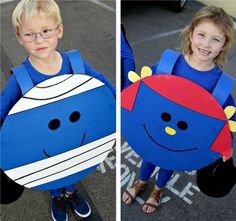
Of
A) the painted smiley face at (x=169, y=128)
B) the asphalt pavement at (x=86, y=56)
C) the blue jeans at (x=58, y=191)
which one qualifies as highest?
the painted smiley face at (x=169, y=128)

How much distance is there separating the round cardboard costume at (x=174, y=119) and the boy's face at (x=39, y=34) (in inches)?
16.3

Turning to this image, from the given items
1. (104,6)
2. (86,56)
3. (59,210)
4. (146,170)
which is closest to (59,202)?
(59,210)

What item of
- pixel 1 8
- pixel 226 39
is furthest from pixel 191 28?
→ pixel 1 8

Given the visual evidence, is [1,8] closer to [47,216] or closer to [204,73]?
[47,216]

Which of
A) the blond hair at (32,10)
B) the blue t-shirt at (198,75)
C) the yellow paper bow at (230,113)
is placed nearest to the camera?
the blond hair at (32,10)

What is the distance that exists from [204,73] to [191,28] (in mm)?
242

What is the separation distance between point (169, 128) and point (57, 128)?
535 mm

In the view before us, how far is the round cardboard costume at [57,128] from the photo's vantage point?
145 centimetres

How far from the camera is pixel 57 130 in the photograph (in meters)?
1.51

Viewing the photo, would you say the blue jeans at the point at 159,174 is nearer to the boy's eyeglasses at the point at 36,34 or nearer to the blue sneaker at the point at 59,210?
Result: the blue sneaker at the point at 59,210

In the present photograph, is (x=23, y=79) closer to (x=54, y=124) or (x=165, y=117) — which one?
(x=54, y=124)

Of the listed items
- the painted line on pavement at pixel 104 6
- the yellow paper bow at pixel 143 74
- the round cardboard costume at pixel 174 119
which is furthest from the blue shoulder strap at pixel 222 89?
the painted line on pavement at pixel 104 6

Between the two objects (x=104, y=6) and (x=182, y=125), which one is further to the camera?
(x=104, y=6)

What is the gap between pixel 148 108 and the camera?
163cm
